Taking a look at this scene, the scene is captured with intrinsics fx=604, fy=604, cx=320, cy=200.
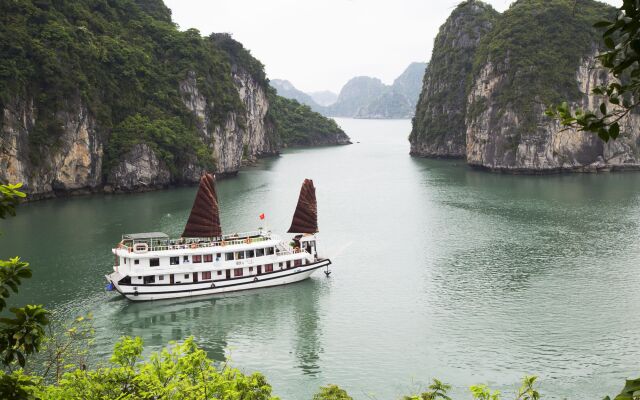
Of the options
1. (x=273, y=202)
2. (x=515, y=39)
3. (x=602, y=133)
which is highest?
(x=515, y=39)

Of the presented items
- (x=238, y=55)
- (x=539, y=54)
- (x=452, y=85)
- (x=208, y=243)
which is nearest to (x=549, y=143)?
(x=539, y=54)

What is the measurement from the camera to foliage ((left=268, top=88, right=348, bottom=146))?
13200cm

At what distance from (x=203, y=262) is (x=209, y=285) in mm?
1194

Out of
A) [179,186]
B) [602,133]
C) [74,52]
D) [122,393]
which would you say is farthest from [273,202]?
[602,133]

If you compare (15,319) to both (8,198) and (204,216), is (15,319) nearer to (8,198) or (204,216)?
(8,198)

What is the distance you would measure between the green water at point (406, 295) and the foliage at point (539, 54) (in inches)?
960

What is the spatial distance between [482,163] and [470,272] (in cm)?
5184

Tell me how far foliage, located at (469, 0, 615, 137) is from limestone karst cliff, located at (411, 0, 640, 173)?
121mm

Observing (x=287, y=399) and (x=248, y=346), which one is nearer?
(x=287, y=399)

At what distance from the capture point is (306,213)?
34.0 meters

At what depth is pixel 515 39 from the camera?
80.9 metres

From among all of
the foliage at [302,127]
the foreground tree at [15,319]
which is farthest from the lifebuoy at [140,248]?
the foliage at [302,127]

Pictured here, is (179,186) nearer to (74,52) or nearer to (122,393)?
(74,52)

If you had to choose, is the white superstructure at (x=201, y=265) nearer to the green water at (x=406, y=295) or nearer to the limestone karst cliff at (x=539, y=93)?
the green water at (x=406, y=295)
